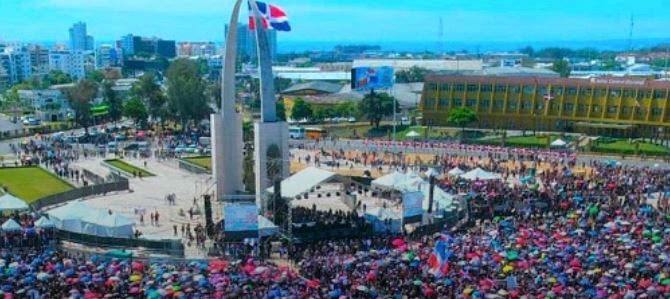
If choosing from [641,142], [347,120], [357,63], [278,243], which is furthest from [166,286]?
[357,63]

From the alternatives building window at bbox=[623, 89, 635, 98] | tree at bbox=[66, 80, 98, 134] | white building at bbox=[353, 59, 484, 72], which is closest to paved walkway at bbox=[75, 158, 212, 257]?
tree at bbox=[66, 80, 98, 134]

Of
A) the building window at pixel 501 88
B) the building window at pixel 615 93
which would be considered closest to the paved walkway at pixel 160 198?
the building window at pixel 501 88

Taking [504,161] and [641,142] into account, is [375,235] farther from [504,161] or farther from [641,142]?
[641,142]

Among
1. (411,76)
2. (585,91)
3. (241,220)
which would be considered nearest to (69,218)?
(241,220)

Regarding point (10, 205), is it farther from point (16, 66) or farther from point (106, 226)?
point (16, 66)

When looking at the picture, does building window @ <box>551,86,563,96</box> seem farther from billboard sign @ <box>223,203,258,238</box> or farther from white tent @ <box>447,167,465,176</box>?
billboard sign @ <box>223,203,258,238</box>

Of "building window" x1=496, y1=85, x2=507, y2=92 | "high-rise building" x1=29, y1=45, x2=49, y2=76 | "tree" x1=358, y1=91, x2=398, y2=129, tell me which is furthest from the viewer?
"high-rise building" x1=29, y1=45, x2=49, y2=76

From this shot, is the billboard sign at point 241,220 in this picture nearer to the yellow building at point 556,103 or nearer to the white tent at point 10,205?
the white tent at point 10,205
